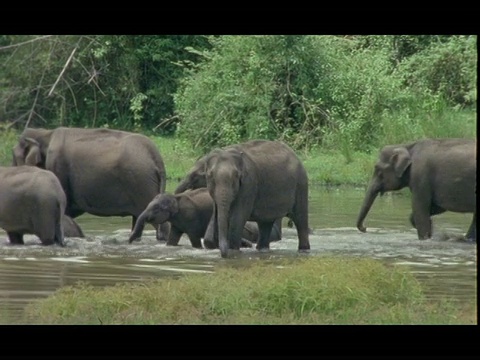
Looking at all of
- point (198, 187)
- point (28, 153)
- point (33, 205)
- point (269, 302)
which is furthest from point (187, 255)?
point (269, 302)

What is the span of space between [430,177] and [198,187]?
2.96m

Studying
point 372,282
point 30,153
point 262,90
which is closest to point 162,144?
point 262,90

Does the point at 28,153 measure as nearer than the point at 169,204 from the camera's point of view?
No

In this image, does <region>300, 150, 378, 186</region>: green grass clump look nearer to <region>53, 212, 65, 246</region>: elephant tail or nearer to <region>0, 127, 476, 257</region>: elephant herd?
<region>0, 127, 476, 257</region>: elephant herd

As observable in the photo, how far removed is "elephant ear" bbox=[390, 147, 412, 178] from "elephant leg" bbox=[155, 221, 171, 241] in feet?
10.2

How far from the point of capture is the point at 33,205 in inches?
616

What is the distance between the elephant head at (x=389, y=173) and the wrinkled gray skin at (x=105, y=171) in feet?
8.68

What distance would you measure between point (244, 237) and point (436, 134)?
8.90 meters

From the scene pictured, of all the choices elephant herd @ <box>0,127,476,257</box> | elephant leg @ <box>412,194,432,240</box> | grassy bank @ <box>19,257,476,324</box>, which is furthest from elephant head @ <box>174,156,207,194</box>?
grassy bank @ <box>19,257,476,324</box>

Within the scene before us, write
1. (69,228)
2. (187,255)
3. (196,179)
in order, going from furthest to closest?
(196,179) < (69,228) < (187,255)

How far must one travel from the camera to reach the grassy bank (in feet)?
33.4

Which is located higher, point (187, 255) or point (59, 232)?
point (59, 232)

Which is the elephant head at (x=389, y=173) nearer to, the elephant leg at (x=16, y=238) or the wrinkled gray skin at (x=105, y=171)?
the wrinkled gray skin at (x=105, y=171)

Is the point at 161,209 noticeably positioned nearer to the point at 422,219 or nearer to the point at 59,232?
the point at 59,232
